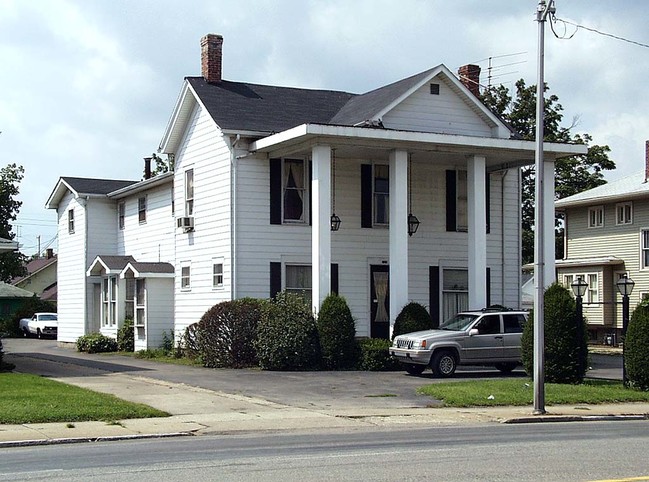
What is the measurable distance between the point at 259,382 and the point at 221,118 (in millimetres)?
10040

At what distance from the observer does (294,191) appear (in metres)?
31.6

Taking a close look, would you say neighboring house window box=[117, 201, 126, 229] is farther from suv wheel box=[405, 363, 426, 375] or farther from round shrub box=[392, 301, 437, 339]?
suv wheel box=[405, 363, 426, 375]

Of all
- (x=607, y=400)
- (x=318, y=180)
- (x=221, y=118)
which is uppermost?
(x=221, y=118)

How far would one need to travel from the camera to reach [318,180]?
1121 inches

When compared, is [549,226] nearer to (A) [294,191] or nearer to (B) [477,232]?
(B) [477,232]

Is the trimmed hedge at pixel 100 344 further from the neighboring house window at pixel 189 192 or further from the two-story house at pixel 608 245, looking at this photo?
the two-story house at pixel 608 245

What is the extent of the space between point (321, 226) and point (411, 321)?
146 inches

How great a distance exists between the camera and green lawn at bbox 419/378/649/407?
20781mm

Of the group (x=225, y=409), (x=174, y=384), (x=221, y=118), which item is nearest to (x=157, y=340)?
(x=221, y=118)

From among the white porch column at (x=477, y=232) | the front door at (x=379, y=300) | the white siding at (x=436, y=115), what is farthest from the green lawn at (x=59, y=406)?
the white siding at (x=436, y=115)

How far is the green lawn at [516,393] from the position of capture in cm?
2078

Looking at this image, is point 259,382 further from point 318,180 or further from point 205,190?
point 205,190

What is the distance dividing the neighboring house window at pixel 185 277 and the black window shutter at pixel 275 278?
399 centimetres

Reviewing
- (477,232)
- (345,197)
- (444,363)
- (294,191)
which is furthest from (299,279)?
(444,363)
